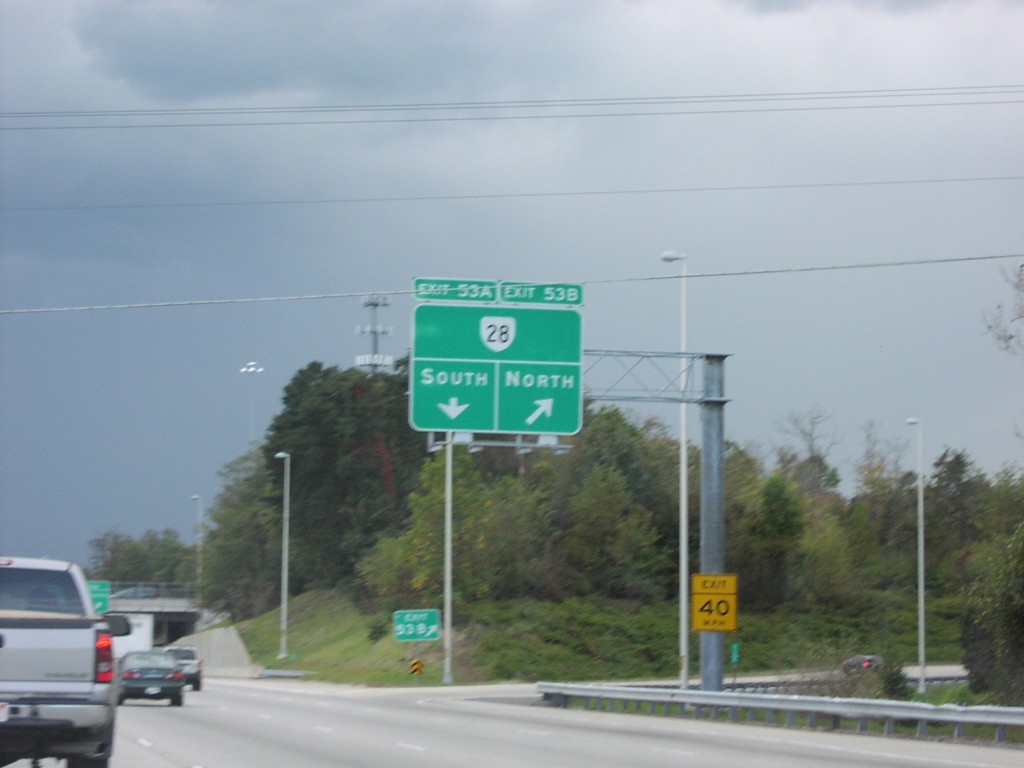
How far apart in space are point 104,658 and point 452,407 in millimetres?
15006

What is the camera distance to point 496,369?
28.1 meters

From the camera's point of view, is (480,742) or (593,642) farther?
(593,642)

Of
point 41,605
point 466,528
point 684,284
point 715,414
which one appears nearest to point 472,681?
point 466,528

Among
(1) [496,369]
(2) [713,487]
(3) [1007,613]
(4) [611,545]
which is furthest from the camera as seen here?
(4) [611,545]

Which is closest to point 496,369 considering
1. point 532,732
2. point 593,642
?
point 532,732

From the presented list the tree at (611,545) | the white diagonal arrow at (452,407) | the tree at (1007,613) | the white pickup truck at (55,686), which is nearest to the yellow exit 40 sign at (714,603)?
the white diagonal arrow at (452,407)

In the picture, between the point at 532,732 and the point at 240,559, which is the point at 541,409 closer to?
the point at 532,732

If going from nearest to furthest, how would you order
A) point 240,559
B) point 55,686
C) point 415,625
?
point 55,686, point 415,625, point 240,559

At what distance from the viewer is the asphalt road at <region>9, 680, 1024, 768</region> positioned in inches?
729

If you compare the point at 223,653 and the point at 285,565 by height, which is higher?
the point at 285,565

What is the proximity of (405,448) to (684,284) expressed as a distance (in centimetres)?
4254

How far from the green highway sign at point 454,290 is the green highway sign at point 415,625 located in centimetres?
2268

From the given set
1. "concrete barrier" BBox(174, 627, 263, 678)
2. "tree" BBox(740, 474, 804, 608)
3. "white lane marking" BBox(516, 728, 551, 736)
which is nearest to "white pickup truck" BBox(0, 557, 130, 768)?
"white lane marking" BBox(516, 728, 551, 736)

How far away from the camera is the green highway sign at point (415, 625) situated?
48969 mm
